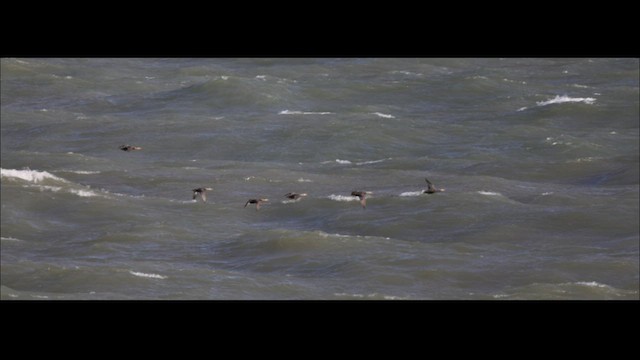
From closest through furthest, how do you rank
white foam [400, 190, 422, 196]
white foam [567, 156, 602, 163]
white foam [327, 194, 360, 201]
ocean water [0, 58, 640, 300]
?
1. ocean water [0, 58, 640, 300]
2. white foam [327, 194, 360, 201]
3. white foam [400, 190, 422, 196]
4. white foam [567, 156, 602, 163]

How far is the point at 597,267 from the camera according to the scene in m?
20.2

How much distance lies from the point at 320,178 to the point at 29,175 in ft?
19.8

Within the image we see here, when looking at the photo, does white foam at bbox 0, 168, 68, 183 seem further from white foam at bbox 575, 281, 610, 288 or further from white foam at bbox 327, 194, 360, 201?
white foam at bbox 575, 281, 610, 288

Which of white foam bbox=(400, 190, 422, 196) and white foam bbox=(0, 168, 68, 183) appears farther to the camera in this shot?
white foam bbox=(0, 168, 68, 183)

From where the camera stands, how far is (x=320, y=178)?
27484 millimetres

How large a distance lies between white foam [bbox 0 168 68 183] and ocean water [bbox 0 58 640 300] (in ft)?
0.23

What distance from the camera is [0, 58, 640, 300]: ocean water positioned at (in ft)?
64.7

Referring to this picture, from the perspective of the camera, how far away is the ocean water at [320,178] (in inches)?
777

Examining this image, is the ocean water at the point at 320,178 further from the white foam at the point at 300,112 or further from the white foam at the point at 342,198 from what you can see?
the white foam at the point at 300,112

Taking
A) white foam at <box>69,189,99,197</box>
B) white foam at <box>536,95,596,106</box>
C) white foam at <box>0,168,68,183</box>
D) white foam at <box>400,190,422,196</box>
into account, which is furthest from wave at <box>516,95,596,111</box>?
white foam at <box>69,189,99,197</box>

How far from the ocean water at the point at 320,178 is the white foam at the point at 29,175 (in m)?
0.07

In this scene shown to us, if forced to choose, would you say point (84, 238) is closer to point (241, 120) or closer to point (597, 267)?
point (597, 267)

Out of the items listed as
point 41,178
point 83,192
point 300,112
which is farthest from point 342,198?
point 300,112

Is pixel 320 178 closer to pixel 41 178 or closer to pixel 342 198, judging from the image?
pixel 342 198
